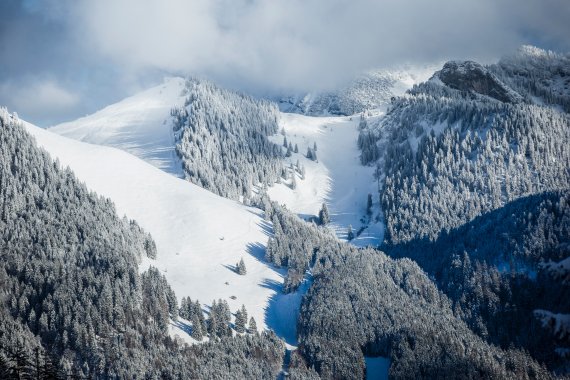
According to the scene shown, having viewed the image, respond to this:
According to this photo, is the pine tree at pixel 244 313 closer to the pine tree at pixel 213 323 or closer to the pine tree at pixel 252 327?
the pine tree at pixel 252 327

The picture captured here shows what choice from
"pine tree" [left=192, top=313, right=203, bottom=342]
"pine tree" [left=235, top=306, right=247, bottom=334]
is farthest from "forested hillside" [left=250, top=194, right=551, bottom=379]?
"pine tree" [left=192, top=313, right=203, bottom=342]

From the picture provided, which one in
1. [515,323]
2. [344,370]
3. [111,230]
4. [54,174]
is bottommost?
[344,370]

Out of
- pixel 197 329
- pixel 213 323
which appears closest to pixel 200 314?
pixel 213 323

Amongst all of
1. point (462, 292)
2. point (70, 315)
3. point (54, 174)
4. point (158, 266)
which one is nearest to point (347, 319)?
point (462, 292)

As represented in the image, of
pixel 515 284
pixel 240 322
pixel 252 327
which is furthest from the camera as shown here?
pixel 515 284

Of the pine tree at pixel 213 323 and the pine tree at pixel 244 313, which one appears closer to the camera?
the pine tree at pixel 213 323

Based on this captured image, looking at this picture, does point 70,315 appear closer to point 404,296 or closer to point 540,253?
point 404,296

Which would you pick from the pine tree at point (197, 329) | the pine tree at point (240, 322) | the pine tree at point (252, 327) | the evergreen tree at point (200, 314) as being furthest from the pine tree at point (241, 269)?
the pine tree at point (197, 329)

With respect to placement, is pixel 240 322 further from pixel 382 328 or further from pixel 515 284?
pixel 515 284
